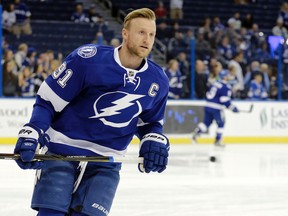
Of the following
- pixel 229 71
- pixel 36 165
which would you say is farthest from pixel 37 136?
pixel 229 71

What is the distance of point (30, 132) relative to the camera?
332 cm

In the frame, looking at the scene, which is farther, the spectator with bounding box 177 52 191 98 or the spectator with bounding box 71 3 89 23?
the spectator with bounding box 71 3 89 23

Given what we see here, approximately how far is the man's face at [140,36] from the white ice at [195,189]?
2122 mm

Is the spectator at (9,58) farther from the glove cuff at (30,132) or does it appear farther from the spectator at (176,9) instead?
the glove cuff at (30,132)

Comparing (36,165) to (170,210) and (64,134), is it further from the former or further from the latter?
(170,210)

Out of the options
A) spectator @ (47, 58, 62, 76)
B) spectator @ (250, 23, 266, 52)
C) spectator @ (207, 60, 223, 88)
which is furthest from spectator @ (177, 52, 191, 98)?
spectator @ (47, 58, 62, 76)

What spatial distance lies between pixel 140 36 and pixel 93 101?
14.8 inches

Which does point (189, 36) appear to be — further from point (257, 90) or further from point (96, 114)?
point (96, 114)

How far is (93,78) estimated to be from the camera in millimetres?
3484

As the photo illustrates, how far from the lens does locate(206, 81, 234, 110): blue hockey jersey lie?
1339 centimetres

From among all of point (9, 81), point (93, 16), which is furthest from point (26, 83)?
A: point (93, 16)

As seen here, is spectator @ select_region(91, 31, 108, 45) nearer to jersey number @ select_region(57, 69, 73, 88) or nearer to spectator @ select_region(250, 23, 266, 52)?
spectator @ select_region(250, 23, 266, 52)

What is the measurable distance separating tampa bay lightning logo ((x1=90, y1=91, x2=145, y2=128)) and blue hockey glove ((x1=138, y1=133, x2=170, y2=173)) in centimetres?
14

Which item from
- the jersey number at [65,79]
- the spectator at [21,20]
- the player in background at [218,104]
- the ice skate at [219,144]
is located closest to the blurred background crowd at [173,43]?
the spectator at [21,20]
